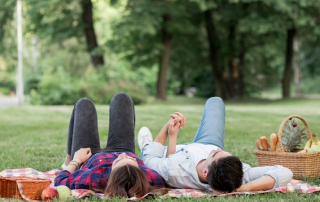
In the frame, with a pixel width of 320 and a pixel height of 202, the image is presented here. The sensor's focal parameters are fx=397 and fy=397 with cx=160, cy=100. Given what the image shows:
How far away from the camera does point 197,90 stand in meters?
33.4

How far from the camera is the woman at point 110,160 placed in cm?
325

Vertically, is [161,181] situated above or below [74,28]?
below

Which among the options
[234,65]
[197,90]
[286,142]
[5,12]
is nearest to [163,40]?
[234,65]

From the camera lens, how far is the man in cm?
330

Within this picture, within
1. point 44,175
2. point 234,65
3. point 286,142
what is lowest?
point 44,175

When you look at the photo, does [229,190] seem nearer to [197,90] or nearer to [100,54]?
[100,54]

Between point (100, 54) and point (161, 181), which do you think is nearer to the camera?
point (161, 181)

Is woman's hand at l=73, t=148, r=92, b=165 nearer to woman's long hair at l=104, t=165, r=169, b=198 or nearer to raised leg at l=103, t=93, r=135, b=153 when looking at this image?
raised leg at l=103, t=93, r=135, b=153

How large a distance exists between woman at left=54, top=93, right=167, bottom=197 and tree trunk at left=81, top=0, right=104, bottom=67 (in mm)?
18068

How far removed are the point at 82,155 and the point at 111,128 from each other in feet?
1.54

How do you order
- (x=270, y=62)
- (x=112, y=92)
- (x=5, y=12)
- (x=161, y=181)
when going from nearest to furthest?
1. (x=161, y=181)
2. (x=112, y=92)
3. (x=5, y=12)
4. (x=270, y=62)

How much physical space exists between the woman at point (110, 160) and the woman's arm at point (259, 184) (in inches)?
28.4

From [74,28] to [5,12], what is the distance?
370 cm

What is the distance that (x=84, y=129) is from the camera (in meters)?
4.03
